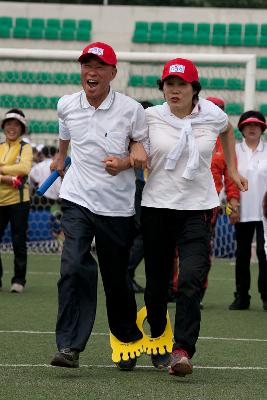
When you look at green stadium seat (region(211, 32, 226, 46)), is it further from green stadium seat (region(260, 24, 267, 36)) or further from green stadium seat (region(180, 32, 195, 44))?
green stadium seat (region(260, 24, 267, 36))

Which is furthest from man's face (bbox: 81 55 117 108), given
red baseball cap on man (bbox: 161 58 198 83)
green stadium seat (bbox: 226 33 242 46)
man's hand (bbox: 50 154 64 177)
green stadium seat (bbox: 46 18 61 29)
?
green stadium seat (bbox: 46 18 61 29)

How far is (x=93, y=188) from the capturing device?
808 centimetres

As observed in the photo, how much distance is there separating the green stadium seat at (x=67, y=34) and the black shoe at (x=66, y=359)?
65.8 feet

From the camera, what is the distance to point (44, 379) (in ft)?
25.3

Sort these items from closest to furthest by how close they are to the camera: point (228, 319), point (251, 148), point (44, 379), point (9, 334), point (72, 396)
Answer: point (72, 396) < point (44, 379) < point (9, 334) < point (228, 319) < point (251, 148)

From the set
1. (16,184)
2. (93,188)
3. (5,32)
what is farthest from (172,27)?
(93,188)

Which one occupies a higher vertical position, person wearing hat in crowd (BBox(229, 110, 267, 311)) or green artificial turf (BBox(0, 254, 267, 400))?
person wearing hat in crowd (BBox(229, 110, 267, 311))

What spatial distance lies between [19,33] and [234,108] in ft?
26.7

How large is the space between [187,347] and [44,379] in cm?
90

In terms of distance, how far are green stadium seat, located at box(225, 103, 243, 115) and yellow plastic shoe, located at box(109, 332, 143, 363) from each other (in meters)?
11.6

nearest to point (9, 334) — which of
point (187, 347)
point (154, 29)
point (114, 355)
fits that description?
point (114, 355)

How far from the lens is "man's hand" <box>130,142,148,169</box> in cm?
795

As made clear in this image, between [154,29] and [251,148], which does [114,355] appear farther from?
[154,29]

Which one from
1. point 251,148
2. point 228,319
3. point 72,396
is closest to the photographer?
point 72,396
